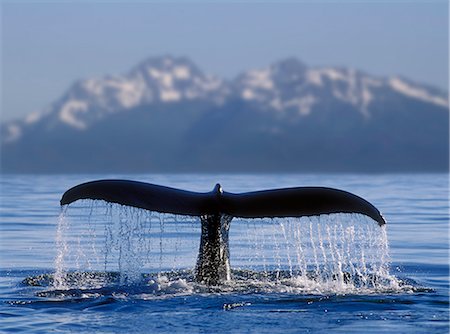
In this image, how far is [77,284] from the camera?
35.3ft

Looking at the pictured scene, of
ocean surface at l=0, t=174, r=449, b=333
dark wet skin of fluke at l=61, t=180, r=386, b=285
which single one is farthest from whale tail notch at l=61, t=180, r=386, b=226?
ocean surface at l=0, t=174, r=449, b=333

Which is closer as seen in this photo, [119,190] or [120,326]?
[120,326]

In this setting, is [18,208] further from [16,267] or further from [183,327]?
[183,327]

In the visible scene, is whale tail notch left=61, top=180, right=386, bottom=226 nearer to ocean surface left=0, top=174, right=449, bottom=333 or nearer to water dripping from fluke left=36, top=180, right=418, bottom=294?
water dripping from fluke left=36, top=180, right=418, bottom=294

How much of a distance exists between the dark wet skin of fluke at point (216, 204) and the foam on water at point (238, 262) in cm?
10

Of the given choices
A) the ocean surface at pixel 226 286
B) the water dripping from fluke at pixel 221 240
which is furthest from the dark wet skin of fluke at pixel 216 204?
the ocean surface at pixel 226 286

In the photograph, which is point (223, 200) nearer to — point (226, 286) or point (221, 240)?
point (221, 240)

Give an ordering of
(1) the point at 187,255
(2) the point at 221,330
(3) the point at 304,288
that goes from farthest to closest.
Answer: (1) the point at 187,255 → (3) the point at 304,288 → (2) the point at 221,330

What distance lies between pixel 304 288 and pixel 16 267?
164 inches

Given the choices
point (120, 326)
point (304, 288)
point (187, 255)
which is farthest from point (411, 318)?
point (187, 255)

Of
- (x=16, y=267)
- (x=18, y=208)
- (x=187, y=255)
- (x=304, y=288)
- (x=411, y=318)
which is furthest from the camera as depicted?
(x=18, y=208)

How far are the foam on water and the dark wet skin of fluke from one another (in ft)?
0.32

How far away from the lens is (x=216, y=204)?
10.4 m

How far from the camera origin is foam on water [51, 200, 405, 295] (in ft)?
33.3
